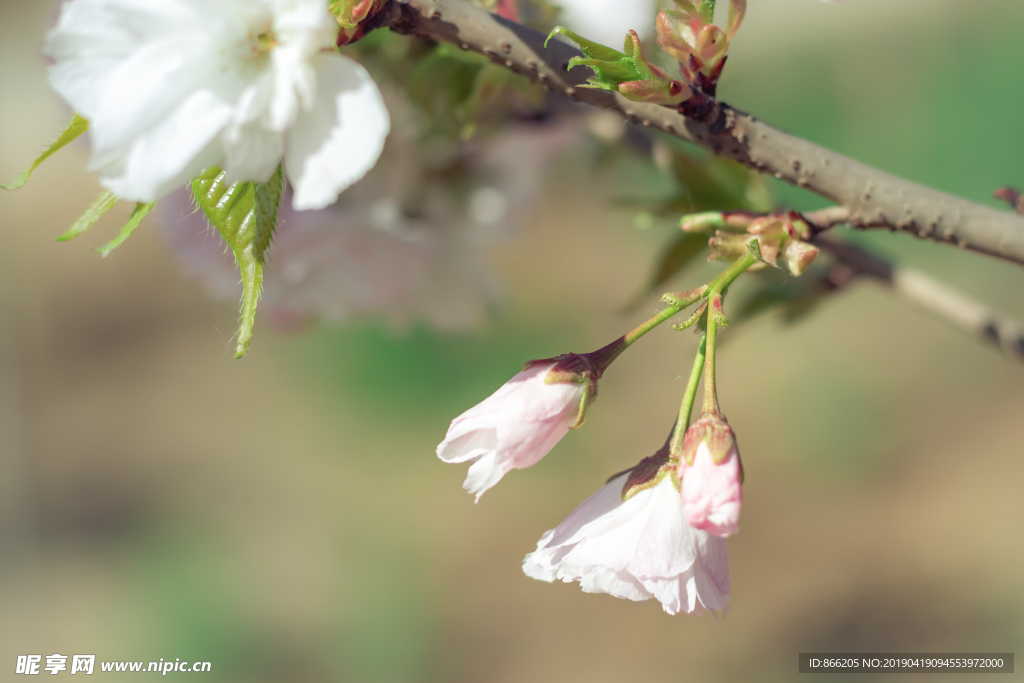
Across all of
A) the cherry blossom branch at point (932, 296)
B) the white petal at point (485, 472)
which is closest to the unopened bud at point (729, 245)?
the white petal at point (485, 472)

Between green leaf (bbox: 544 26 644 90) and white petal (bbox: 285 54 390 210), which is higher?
green leaf (bbox: 544 26 644 90)

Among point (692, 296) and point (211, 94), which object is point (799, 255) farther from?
point (211, 94)

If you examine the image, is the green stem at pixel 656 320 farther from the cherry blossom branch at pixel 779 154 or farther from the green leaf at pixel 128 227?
the green leaf at pixel 128 227

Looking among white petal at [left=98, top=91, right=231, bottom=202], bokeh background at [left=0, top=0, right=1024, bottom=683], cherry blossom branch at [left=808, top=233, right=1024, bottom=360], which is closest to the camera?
white petal at [left=98, top=91, right=231, bottom=202]

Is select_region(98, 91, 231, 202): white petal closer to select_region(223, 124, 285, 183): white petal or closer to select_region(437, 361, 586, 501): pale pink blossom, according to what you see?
select_region(223, 124, 285, 183): white petal

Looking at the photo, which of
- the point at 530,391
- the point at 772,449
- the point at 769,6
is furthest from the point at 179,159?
the point at 769,6

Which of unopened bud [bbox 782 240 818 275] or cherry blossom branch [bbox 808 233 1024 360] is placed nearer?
unopened bud [bbox 782 240 818 275]

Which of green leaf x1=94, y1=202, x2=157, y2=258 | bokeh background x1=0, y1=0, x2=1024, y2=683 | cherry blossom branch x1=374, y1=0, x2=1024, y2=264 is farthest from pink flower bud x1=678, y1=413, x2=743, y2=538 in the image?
bokeh background x1=0, y1=0, x2=1024, y2=683
